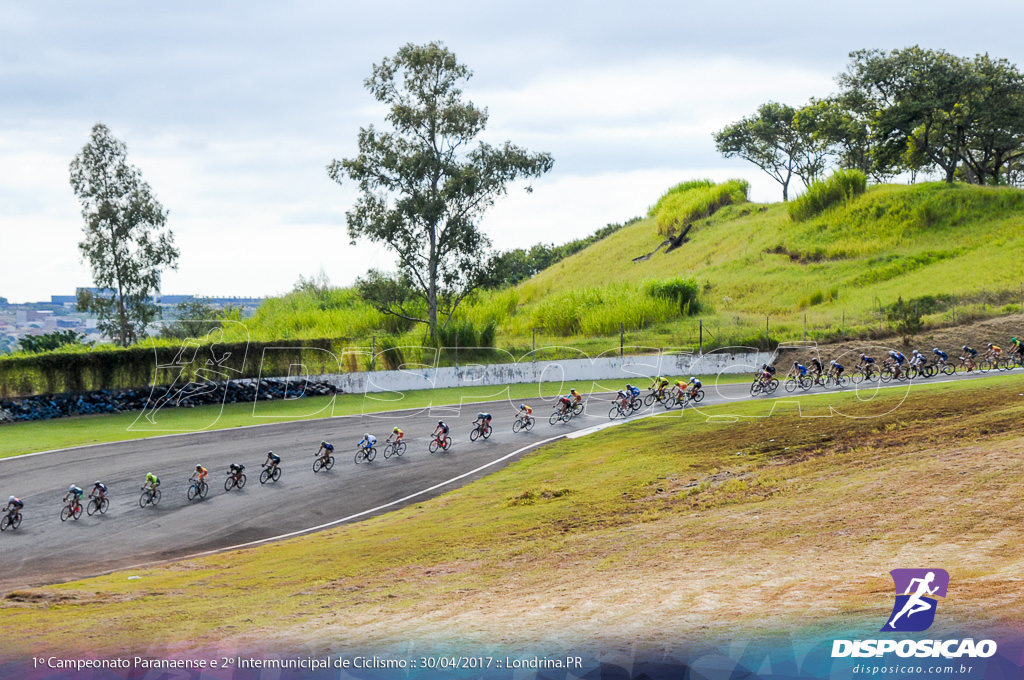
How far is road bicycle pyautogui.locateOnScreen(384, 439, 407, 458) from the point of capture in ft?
85.4

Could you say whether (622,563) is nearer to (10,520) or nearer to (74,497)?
(74,497)

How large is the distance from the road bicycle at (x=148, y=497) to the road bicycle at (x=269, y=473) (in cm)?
281

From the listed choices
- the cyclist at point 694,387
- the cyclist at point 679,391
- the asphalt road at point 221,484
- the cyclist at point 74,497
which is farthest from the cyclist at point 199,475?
the cyclist at point 694,387

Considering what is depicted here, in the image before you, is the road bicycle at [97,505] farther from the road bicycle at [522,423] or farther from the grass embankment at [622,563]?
the road bicycle at [522,423]

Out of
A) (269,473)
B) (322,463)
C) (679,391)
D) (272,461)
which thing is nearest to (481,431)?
(322,463)

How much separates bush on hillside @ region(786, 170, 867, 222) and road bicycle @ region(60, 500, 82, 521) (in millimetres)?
76375

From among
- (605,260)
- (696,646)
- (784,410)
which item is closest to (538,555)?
(696,646)

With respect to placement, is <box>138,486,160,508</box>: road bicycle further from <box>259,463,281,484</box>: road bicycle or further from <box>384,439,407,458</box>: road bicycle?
<box>384,439,407,458</box>: road bicycle

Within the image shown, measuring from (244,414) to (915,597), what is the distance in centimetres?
2938

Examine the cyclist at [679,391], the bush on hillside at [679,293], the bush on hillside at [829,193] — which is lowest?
the cyclist at [679,391]

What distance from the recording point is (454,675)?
8102 millimetres

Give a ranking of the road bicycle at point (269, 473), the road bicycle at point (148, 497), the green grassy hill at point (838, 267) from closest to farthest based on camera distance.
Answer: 1. the road bicycle at point (148, 497)
2. the road bicycle at point (269, 473)
3. the green grassy hill at point (838, 267)

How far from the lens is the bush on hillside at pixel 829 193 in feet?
269

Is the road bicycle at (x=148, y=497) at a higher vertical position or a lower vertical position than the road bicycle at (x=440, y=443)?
lower
